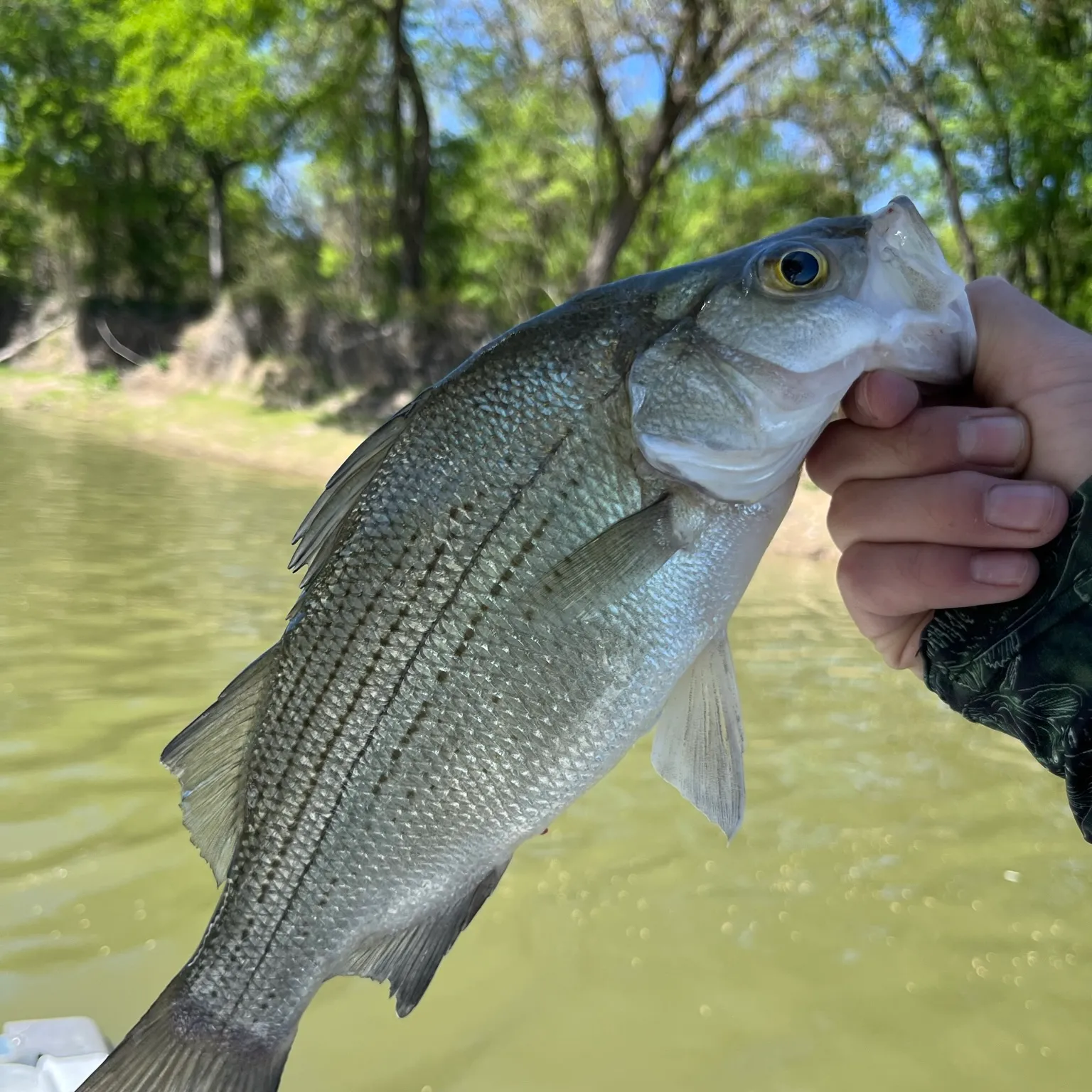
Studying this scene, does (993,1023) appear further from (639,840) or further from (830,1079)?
(639,840)

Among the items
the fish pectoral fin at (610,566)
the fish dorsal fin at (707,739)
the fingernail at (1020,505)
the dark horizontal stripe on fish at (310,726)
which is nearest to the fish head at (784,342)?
the fish pectoral fin at (610,566)

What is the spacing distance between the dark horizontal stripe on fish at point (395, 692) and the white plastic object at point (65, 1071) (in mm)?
617

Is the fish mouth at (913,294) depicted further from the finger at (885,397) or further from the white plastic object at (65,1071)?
the white plastic object at (65,1071)

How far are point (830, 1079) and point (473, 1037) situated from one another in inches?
40.7

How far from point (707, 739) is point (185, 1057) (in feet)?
3.49

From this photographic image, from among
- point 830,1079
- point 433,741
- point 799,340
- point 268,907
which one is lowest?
point 830,1079

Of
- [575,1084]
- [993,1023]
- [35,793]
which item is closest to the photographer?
[575,1084]

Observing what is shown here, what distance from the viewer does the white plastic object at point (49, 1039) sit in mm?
1978

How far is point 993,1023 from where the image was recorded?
108 inches

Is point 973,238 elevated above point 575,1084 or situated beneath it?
situated beneath

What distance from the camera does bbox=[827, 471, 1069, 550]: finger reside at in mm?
1381

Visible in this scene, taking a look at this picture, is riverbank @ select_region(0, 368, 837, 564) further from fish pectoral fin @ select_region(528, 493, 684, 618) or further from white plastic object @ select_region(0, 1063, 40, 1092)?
white plastic object @ select_region(0, 1063, 40, 1092)

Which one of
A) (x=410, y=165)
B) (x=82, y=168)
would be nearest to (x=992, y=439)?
(x=410, y=165)

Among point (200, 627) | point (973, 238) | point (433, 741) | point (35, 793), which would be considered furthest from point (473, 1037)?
point (973, 238)
